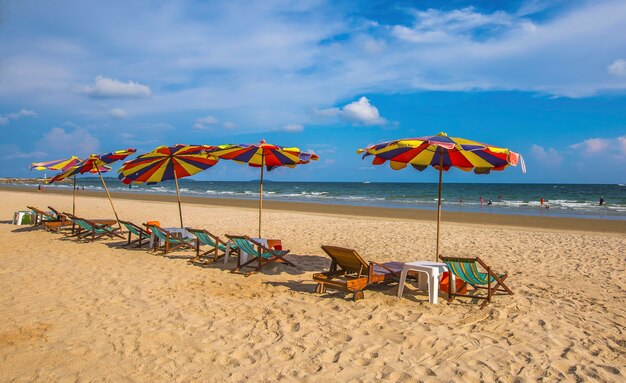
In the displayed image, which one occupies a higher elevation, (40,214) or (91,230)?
(40,214)

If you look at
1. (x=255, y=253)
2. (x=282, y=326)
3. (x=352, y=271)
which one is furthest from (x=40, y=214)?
(x=282, y=326)

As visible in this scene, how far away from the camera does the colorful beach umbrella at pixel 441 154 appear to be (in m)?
5.42

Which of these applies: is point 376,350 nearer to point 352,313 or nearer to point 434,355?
point 434,355

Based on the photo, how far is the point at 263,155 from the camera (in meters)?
8.26

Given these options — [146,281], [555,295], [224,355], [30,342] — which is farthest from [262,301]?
[555,295]

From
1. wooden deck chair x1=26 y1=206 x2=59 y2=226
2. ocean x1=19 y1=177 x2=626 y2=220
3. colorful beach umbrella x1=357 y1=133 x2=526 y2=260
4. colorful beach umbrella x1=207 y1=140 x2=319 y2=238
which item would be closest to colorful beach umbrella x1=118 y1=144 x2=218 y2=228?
colorful beach umbrella x1=207 y1=140 x2=319 y2=238

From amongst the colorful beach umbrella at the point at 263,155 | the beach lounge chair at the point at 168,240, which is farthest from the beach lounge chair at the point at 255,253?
the beach lounge chair at the point at 168,240

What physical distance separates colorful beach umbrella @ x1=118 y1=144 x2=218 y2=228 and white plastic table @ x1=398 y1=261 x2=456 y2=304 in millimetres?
4776

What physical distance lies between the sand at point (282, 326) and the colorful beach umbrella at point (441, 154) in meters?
1.65

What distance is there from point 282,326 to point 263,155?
4.21m

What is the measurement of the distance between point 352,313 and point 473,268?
5.20 ft

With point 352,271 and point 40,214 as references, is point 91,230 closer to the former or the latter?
point 40,214

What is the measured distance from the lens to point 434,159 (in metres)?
6.92

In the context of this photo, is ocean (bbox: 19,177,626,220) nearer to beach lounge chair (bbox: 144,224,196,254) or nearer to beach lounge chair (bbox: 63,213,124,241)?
beach lounge chair (bbox: 144,224,196,254)
